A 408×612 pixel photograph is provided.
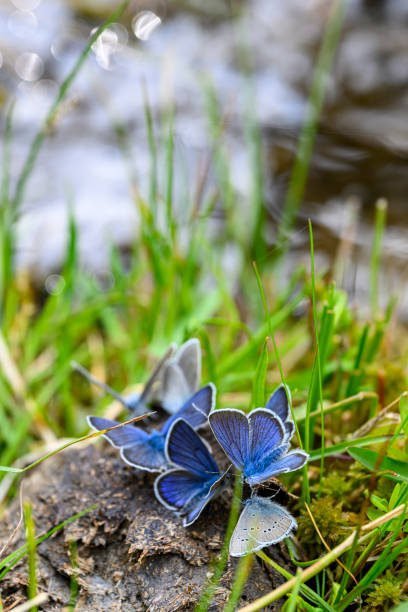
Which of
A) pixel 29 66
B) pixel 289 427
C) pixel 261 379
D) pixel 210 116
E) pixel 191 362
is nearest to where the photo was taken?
pixel 289 427

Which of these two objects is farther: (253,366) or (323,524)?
(253,366)

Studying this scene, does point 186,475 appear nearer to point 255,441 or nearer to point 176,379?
point 255,441

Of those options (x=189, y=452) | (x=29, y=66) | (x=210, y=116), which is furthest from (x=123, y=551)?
(x=29, y=66)

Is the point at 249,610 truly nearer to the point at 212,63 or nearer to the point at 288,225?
the point at 288,225

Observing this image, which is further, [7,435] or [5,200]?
[5,200]

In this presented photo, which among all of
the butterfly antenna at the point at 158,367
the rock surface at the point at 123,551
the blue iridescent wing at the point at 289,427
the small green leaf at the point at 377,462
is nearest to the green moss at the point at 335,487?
the small green leaf at the point at 377,462

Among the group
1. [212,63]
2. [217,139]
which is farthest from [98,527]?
[212,63]
